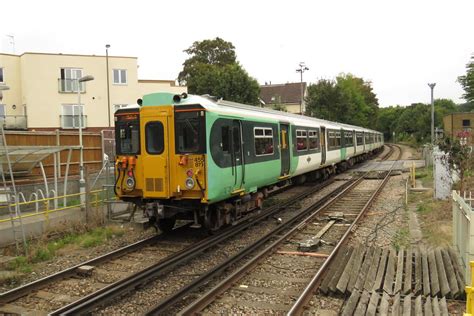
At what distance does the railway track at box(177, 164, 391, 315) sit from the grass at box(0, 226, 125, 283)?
11.3ft

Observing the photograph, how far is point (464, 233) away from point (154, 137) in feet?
19.7

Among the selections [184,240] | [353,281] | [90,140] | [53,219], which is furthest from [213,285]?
[90,140]

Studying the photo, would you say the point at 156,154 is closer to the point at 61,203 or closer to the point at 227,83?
the point at 61,203

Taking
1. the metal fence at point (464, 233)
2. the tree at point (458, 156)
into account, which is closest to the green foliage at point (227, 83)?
the tree at point (458, 156)

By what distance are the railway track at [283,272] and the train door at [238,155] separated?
1401 millimetres

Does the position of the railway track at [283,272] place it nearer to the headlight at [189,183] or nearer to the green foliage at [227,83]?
the headlight at [189,183]

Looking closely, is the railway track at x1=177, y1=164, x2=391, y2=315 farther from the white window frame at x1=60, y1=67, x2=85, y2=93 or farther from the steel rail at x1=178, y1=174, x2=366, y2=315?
the white window frame at x1=60, y1=67, x2=85, y2=93

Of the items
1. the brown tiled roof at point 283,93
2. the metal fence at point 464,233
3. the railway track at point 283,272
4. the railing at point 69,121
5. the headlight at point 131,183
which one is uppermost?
the brown tiled roof at point 283,93

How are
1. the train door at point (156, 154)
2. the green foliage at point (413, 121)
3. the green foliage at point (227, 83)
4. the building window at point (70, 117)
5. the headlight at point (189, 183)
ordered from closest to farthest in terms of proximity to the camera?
the headlight at point (189, 183)
the train door at point (156, 154)
the building window at point (70, 117)
the green foliage at point (227, 83)
the green foliage at point (413, 121)

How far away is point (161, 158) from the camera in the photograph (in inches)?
360

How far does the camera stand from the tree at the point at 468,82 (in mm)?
51066

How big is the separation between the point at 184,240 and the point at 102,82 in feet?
85.3

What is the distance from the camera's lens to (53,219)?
10.8 meters

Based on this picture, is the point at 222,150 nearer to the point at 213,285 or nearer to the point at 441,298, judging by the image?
the point at 213,285
